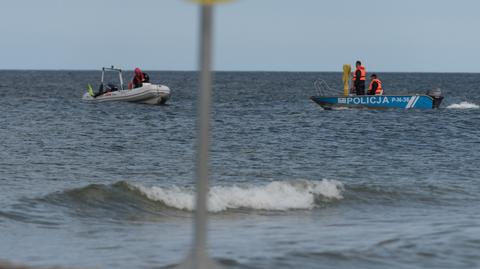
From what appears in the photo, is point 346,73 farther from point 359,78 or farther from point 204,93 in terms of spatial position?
point 204,93

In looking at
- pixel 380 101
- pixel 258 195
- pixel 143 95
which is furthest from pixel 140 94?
pixel 258 195

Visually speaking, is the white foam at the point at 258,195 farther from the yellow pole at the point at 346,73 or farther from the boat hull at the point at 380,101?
the boat hull at the point at 380,101

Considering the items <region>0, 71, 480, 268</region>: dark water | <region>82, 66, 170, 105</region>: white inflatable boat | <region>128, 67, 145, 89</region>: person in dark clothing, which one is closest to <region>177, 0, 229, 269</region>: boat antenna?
<region>0, 71, 480, 268</region>: dark water

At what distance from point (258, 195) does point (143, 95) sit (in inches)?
1099

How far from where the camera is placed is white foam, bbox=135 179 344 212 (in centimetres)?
1502

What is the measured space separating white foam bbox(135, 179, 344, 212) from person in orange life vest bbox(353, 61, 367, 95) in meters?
16.9

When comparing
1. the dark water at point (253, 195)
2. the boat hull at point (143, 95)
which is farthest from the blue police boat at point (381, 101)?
the boat hull at point (143, 95)

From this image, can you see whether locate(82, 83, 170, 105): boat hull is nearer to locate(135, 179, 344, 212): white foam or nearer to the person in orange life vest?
the person in orange life vest

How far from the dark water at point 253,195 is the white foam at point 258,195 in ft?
0.12

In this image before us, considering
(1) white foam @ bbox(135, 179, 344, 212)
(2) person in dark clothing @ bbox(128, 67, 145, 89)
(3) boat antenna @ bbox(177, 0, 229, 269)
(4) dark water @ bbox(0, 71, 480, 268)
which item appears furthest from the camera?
(2) person in dark clothing @ bbox(128, 67, 145, 89)

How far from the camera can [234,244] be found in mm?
10711

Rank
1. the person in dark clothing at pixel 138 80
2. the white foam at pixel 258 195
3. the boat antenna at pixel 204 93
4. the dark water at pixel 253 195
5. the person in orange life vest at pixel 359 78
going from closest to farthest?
1. the boat antenna at pixel 204 93
2. the dark water at pixel 253 195
3. the white foam at pixel 258 195
4. the person in orange life vest at pixel 359 78
5. the person in dark clothing at pixel 138 80

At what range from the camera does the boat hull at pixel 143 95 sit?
1692 inches

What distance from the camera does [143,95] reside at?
43.1 m
